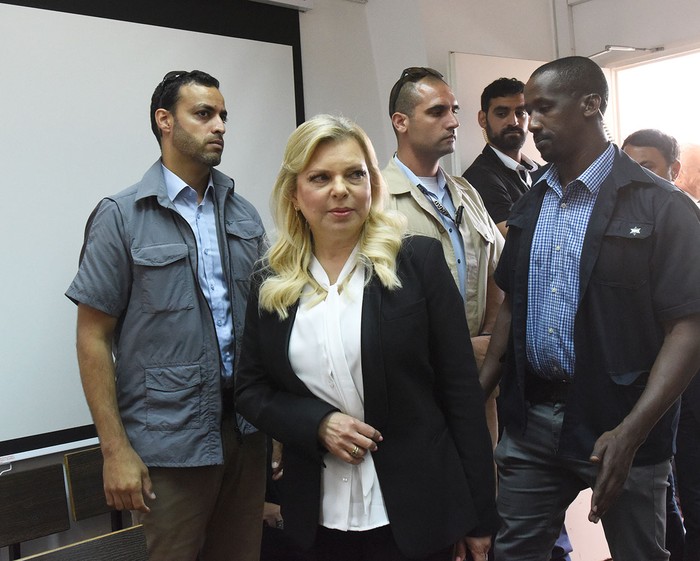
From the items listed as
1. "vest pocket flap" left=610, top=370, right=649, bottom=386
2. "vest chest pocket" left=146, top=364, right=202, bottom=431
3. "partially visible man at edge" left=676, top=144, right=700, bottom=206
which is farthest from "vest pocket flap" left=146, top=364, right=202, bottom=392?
"partially visible man at edge" left=676, top=144, right=700, bottom=206

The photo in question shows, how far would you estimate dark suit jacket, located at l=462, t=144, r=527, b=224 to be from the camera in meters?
3.13

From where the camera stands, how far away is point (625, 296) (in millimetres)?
1760

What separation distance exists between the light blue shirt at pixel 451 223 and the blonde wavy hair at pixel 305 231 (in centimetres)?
85

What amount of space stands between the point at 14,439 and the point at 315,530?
1.61m

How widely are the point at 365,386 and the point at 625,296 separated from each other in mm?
740

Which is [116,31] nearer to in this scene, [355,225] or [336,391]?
[355,225]

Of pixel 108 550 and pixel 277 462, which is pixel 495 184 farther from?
pixel 108 550

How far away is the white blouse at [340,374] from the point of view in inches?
57.6

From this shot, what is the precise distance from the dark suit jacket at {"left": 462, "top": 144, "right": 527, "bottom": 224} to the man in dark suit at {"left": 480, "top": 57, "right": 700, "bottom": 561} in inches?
42.3

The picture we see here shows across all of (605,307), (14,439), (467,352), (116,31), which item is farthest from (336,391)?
(116,31)

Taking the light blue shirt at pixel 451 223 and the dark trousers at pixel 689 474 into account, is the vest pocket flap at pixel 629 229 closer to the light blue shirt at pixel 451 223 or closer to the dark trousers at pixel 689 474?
the light blue shirt at pixel 451 223

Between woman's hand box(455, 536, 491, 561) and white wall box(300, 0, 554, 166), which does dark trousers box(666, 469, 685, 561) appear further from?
white wall box(300, 0, 554, 166)

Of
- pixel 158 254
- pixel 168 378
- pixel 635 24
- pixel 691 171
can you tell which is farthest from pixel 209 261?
pixel 635 24

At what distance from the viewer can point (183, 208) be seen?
210cm
